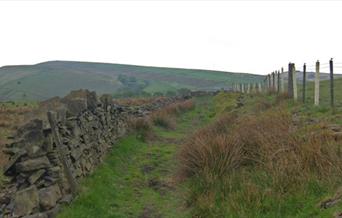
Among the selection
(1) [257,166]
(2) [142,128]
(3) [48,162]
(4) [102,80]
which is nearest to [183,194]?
(1) [257,166]

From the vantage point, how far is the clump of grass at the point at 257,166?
624cm

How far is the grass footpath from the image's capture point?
7.57 meters

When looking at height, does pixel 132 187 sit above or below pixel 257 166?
below

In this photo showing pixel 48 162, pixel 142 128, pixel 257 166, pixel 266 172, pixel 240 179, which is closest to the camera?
pixel 266 172

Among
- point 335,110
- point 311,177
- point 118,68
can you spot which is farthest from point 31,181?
point 118,68

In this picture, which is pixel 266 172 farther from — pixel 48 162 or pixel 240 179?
pixel 48 162

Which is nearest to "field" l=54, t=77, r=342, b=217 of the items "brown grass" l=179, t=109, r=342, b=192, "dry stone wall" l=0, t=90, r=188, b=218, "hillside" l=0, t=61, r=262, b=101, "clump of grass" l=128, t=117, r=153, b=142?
"brown grass" l=179, t=109, r=342, b=192

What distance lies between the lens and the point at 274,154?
24.0 feet

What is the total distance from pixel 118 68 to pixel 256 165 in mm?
136261

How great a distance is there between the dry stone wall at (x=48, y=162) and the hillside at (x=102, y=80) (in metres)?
76.0

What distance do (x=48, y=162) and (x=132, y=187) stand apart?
2.51m

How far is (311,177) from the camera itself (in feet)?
20.5

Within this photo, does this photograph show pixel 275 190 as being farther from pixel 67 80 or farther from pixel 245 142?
pixel 67 80

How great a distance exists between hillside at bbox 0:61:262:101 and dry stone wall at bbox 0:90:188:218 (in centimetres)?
7602
